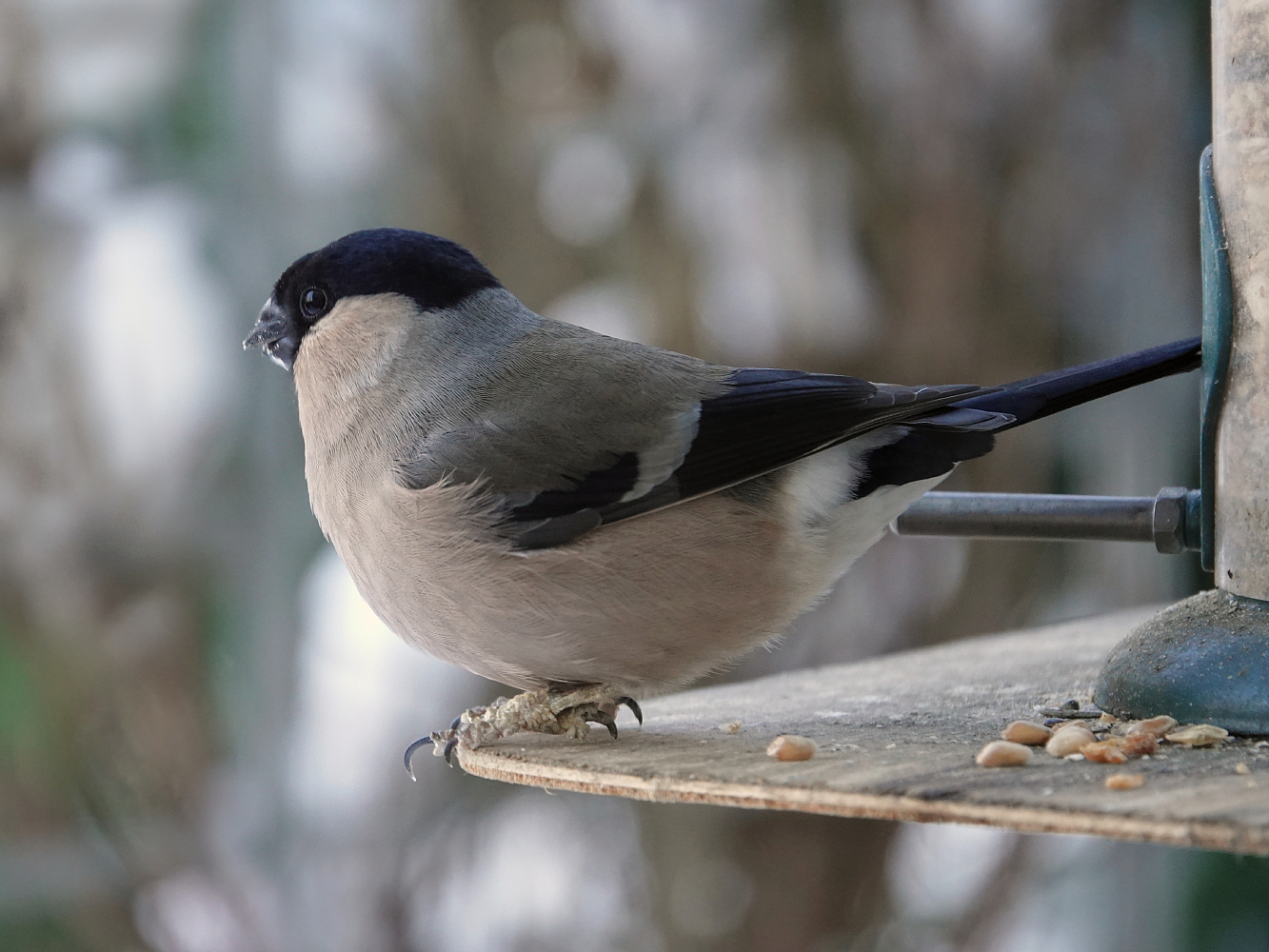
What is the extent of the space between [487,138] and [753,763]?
3.25m

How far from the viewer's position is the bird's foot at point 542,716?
205 cm

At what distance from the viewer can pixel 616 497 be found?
2066 millimetres

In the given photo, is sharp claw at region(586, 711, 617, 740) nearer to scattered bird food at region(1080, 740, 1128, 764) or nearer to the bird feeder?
the bird feeder

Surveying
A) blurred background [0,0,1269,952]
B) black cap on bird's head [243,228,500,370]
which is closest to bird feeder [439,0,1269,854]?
black cap on bird's head [243,228,500,370]

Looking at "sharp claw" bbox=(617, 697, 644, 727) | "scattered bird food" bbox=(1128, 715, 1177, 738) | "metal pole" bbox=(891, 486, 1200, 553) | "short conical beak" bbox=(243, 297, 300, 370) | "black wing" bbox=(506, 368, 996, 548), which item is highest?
"short conical beak" bbox=(243, 297, 300, 370)

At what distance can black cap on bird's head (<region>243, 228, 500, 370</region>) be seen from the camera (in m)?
2.48

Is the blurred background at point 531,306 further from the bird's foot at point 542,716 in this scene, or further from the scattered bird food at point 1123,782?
the scattered bird food at point 1123,782

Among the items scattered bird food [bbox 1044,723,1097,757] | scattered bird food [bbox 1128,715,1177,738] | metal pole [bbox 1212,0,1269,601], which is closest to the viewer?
scattered bird food [bbox 1044,723,1097,757]

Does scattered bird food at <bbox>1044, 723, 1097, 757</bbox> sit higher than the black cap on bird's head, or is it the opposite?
Answer: the black cap on bird's head

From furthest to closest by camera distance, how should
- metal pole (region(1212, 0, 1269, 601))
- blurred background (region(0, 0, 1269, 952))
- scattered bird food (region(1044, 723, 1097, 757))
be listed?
blurred background (region(0, 0, 1269, 952)), metal pole (region(1212, 0, 1269, 601)), scattered bird food (region(1044, 723, 1097, 757))

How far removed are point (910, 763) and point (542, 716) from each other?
2.15 ft

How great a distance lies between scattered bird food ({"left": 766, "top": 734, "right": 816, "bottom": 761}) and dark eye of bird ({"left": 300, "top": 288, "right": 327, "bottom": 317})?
4.08ft

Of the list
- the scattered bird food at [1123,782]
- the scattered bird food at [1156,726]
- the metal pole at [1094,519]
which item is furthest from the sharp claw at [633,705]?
the scattered bird food at [1123,782]

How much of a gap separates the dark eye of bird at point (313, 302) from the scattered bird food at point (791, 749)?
1.24 metres
